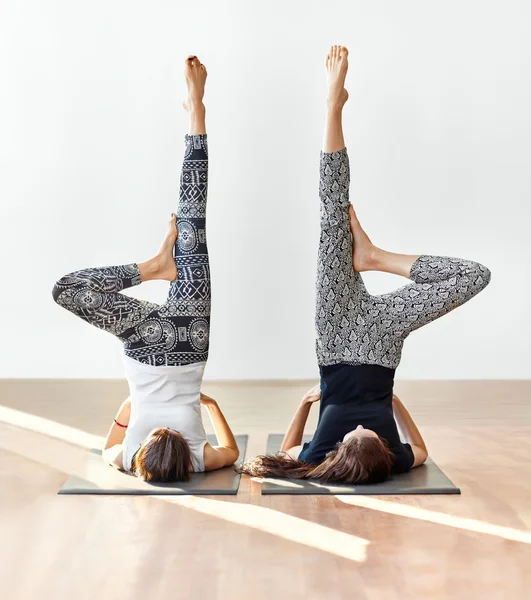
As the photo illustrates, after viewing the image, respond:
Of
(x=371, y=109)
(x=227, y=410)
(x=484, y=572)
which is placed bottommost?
(x=227, y=410)

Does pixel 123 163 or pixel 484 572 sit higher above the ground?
pixel 123 163

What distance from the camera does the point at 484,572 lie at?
2.30 m

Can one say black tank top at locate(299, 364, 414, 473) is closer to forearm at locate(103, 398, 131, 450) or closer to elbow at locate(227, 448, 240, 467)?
elbow at locate(227, 448, 240, 467)

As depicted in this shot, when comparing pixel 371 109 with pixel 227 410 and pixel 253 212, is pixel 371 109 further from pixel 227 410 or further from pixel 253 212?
pixel 227 410

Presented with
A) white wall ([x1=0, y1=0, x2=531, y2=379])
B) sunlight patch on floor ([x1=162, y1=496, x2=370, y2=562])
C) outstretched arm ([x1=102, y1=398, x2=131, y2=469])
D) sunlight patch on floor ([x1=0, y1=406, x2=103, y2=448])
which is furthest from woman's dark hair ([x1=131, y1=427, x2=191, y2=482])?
white wall ([x1=0, y1=0, x2=531, y2=379])

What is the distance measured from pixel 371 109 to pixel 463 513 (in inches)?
159

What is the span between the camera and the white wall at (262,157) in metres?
6.25

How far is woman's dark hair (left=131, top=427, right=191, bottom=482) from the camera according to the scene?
325 cm

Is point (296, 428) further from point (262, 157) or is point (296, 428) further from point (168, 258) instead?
point (262, 157)

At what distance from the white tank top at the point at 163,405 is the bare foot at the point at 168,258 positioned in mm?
404

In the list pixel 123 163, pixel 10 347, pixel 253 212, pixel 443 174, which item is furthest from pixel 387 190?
pixel 10 347

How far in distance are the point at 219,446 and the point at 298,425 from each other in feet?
1.19

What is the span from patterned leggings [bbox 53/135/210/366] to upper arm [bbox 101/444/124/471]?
42 centimetres

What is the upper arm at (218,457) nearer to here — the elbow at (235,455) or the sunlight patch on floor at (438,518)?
the elbow at (235,455)
